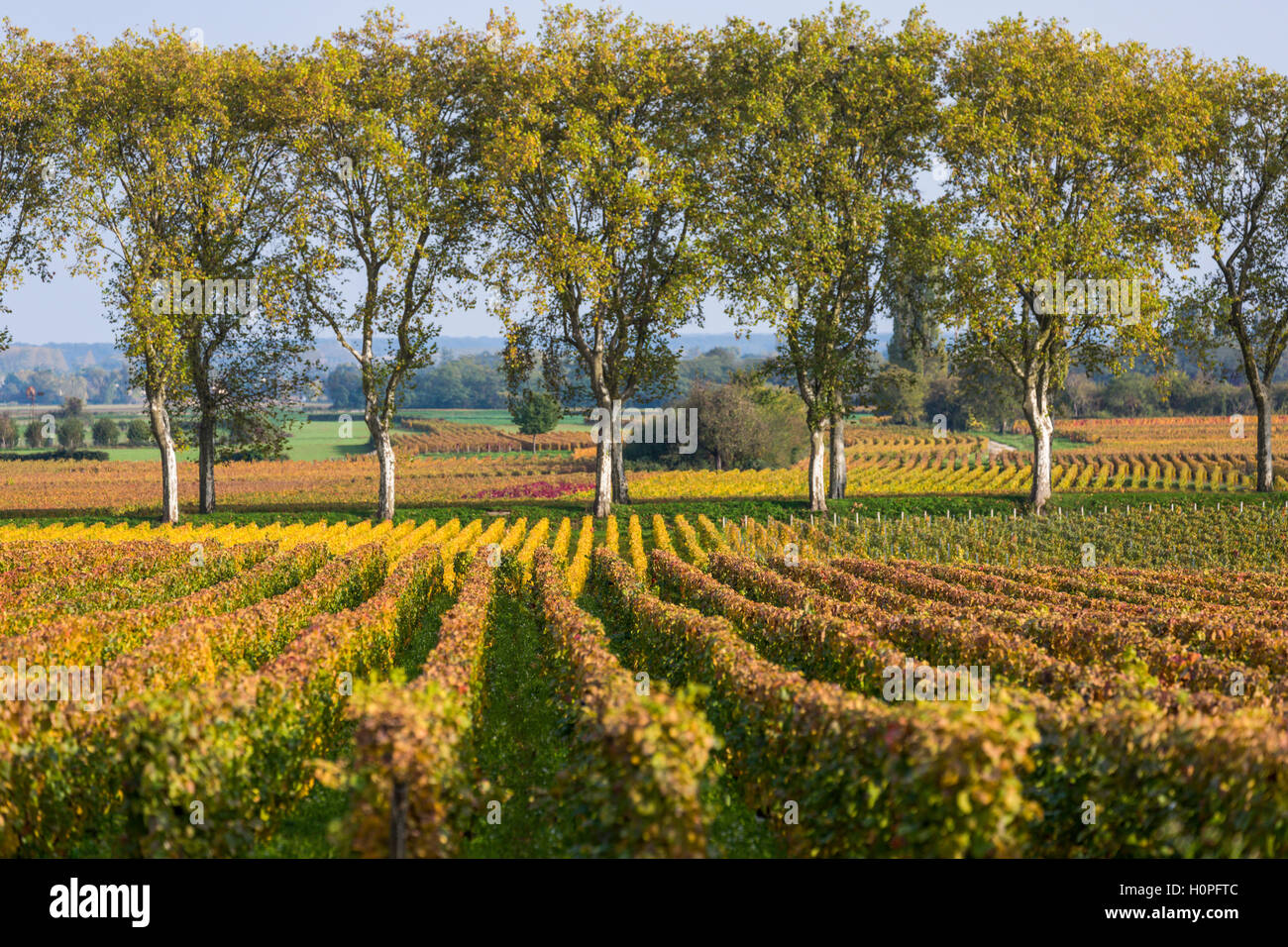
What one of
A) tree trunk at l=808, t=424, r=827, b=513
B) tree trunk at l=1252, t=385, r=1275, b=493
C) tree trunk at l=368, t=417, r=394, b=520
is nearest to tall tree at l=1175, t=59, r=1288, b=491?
tree trunk at l=1252, t=385, r=1275, b=493

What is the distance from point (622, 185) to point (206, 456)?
20380mm

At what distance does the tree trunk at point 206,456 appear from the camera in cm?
4022

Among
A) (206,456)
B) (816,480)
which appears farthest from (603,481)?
(206,456)

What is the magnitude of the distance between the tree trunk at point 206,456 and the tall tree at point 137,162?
12.0ft

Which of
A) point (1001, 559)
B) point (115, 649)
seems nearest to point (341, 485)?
point (1001, 559)

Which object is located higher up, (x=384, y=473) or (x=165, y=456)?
(x=165, y=456)

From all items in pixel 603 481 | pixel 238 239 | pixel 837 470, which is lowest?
pixel 603 481

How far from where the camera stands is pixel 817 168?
37.1 meters

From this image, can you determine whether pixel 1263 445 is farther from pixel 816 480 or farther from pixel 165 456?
pixel 165 456

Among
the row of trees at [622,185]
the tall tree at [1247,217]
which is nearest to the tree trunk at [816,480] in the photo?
the row of trees at [622,185]

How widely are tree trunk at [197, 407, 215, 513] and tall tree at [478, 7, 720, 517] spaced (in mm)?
13061

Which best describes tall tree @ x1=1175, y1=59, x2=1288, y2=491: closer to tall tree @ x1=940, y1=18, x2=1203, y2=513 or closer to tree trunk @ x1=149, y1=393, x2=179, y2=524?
tall tree @ x1=940, y1=18, x2=1203, y2=513

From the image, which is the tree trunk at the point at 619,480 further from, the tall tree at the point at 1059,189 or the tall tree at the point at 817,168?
the tall tree at the point at 1059,189

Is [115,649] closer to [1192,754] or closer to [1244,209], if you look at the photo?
[1192,754]
